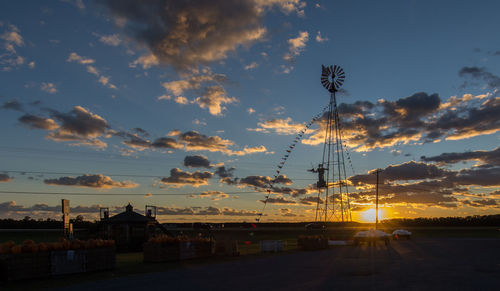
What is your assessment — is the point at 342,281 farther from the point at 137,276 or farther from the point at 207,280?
the point at 137,276

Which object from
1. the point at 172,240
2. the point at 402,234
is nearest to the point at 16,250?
the point at 172,240

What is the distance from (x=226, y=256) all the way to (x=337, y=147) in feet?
122

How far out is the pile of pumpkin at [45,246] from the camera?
2049 centimetres

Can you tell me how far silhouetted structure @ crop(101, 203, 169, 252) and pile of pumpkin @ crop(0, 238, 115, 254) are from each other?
19802mm

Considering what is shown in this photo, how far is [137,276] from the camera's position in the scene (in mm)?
21000

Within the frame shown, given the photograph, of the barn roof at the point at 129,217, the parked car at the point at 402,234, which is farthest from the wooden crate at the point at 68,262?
the parked car at the point at 402,234

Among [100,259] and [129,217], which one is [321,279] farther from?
[129,217]

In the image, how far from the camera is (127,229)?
43688mm

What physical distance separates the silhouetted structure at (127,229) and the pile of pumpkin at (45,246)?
A: 65.0ft

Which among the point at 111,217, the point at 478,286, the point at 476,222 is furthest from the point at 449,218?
the point at 478,286

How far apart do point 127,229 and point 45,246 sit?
22.7 m

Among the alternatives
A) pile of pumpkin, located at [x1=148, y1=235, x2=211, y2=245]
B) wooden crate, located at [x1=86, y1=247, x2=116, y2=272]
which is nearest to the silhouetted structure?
pile of pumpkin, located at [x1=148, y1=235, x2=211, y2=245]

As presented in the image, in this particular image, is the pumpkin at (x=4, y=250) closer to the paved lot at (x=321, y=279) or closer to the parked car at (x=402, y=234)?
the paved lot at (x=321, y=279)

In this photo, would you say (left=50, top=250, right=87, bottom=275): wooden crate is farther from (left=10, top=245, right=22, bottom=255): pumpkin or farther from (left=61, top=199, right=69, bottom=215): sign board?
(left=61, top=199, right=69, bottom=215): sign board
